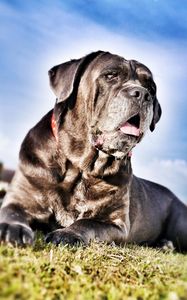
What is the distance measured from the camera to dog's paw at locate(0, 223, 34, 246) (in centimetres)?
336

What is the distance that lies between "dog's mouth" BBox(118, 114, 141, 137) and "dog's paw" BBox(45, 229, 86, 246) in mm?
1069

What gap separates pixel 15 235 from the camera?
11.2ft

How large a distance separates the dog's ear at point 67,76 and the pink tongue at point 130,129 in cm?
59

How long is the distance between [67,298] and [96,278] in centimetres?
62

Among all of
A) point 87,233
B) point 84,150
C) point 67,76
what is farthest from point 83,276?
point 67,76

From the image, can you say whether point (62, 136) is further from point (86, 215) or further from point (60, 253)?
point (60, 253)

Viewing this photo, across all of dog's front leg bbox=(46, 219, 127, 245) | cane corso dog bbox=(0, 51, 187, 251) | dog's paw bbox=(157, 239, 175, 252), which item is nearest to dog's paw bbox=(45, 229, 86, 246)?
dog's front leg bbox=(46, 219, 127, 245)

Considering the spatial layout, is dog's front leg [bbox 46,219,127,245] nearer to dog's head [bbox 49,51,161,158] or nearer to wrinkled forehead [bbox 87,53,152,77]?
dog's head [bbox 49,51,161,158]

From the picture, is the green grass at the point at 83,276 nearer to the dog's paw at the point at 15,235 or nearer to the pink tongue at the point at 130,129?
the dog's paw at the point at 15,235

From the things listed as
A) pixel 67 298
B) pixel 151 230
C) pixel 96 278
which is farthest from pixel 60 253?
pixel 151 230

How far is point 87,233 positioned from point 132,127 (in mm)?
1023

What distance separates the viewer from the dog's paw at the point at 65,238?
363 centimetres

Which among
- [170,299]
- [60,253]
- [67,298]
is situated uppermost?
[170,299]

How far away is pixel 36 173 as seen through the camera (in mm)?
4598
